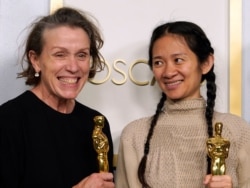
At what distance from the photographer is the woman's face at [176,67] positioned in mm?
1114

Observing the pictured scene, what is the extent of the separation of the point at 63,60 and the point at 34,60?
0.08 metres

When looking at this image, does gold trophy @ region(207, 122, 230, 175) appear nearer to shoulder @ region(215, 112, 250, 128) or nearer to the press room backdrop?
shoulder @ region(215, 112, 250, 128)

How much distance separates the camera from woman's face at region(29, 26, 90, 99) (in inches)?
42.2

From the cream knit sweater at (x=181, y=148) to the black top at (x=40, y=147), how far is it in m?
0.10

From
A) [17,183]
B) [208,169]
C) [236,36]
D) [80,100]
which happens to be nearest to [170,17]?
[236,36]

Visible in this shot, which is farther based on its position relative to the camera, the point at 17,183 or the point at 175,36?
the point at 175,36

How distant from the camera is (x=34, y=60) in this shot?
1114 millimetres

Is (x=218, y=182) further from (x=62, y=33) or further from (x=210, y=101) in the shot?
(x=62, y=33)

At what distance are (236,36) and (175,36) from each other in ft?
0.86

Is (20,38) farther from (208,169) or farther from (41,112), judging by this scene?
(208,169)

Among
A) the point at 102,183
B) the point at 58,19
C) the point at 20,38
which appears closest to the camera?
the point at 102,183

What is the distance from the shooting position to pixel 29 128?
1.07 meters

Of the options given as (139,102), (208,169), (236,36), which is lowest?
(208,169)

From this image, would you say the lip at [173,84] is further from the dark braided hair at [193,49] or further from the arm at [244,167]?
the arm at [244,167]
